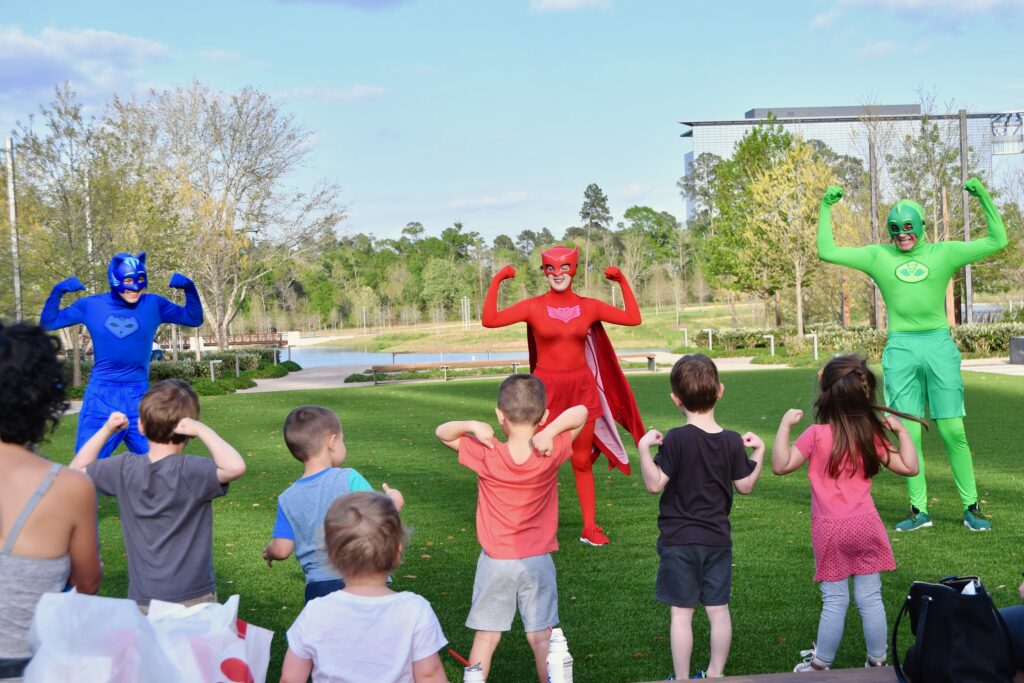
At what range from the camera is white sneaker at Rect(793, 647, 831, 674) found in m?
4.36

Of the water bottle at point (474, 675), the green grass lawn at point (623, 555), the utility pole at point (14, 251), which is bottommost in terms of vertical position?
the green grass lawn at point (623, 555)

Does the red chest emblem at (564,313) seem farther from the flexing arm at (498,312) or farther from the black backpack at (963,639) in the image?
the black backpack at (963,639)

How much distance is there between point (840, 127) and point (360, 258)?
5680cm

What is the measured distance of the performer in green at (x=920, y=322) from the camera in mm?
7473

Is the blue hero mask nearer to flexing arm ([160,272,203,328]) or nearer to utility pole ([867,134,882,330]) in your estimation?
flexing arm ([160,272,203,328])

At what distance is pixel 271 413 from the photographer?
2023 cm

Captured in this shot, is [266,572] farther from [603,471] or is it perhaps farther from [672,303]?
[672,303]

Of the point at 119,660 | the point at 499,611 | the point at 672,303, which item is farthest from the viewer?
the point at 672,303

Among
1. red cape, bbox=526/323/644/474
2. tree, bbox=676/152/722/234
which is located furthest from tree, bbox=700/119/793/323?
red cape, bbox=526/323/644/474

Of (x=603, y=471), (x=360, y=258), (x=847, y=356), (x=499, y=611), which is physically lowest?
(x=603, y=471)

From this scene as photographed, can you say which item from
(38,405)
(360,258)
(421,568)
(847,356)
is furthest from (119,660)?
(360,258)

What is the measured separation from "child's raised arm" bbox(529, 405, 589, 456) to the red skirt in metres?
1.25

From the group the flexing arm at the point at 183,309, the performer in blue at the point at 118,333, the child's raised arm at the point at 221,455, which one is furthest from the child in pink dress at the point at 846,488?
the flexing arm at the point at 183,309

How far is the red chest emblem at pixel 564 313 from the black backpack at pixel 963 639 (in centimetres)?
482
